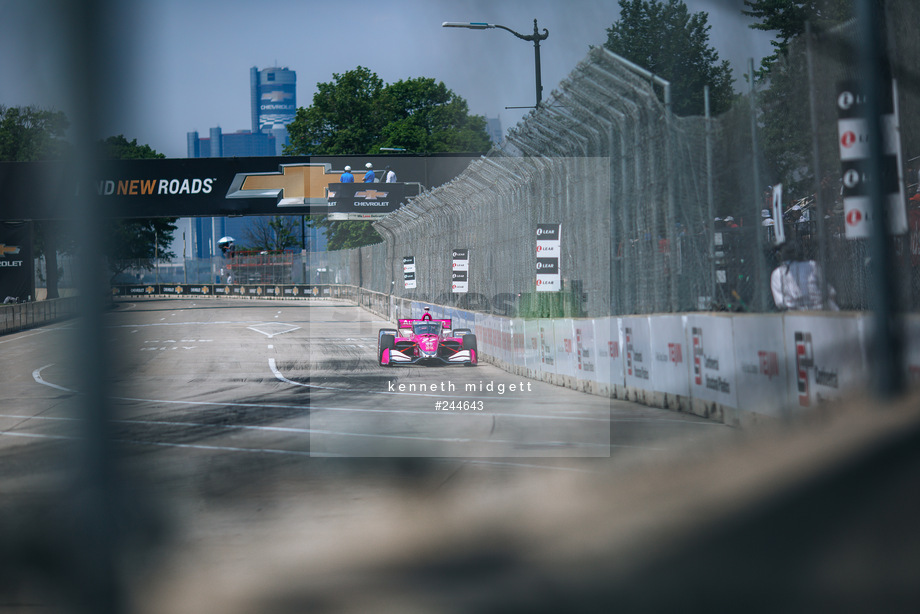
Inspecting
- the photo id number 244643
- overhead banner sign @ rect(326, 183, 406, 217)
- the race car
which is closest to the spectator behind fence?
the photo id number 244643

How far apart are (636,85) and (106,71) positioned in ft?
30.8

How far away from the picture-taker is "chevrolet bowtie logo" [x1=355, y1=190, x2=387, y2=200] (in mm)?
44250

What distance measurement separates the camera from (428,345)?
16.2m

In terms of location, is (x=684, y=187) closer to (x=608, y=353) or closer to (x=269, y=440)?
(x=608, y=353)

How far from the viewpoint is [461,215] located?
68.7ft

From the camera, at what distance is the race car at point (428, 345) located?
16172 millimetres

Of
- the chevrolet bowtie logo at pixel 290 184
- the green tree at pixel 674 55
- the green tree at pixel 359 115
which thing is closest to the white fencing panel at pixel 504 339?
the green tree at pixel 674 55

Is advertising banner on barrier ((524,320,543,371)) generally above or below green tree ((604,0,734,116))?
below

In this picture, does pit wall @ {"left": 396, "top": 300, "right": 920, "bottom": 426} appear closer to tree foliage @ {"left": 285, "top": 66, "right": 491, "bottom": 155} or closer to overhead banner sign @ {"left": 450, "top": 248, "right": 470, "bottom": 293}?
overhead banner sign @ {"left": 450, "top": 248, "right": 470, "bottom": 293}

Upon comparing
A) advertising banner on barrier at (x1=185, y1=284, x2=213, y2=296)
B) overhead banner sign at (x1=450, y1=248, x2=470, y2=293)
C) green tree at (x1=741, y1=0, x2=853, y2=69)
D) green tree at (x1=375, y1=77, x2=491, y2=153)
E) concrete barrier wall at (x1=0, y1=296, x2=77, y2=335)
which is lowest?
concrete barrier wall at (x1=0, y1=296, x2=77, y2=335)

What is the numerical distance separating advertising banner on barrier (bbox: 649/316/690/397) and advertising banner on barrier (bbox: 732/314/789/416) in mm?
1218

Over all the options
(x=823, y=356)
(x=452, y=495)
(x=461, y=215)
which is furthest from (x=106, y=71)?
(x=461, y=215)

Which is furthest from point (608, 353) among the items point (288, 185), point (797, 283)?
point (288, 185)

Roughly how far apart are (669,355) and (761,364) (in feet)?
7.02
